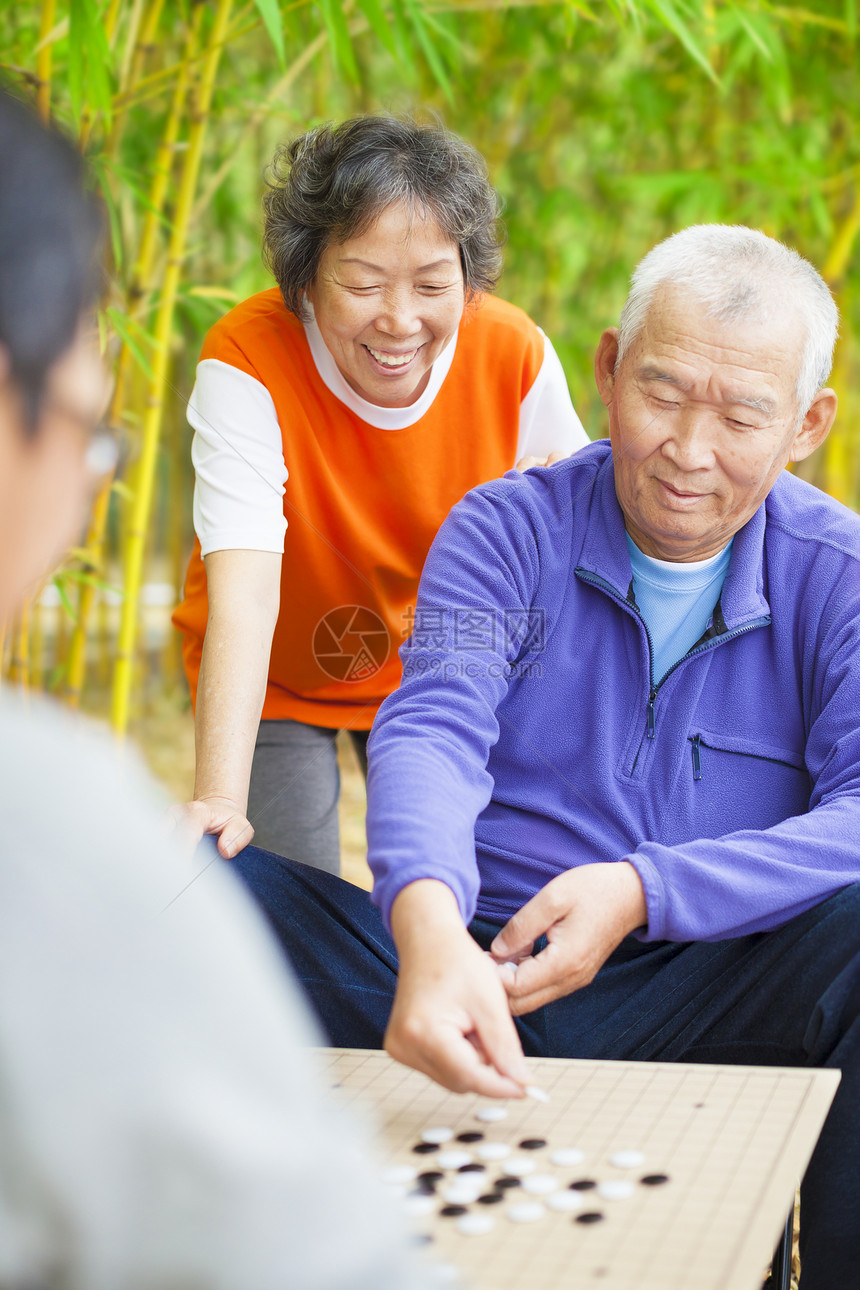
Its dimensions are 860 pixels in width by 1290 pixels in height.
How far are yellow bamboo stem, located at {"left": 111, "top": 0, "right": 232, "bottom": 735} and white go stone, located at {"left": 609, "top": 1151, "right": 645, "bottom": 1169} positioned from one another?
125cm

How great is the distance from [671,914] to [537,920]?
0.34 feet

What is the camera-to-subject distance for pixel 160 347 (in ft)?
5.81

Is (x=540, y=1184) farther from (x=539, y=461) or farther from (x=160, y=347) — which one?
(x=160, y=347)

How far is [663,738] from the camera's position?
1148 millimetres

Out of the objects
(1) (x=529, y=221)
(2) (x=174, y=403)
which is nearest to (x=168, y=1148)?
(2) (x=174, y=403)

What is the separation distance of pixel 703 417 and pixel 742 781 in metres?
0.34

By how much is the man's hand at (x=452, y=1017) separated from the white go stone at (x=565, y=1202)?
80 mm

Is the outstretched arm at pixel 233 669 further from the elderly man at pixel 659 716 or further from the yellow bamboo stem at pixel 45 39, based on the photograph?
the yellow bamboo stem at pixel 45 39

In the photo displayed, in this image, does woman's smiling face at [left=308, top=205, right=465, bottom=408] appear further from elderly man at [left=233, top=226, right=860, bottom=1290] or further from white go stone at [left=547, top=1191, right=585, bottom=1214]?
white go stone at [left=547, top=1191, right=585, bottom=1214]

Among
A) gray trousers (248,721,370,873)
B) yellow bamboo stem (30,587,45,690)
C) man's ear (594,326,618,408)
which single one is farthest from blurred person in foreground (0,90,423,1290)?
yellow bamboo stem (30,587,45,690)

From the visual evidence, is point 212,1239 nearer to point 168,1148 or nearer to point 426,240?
point 168,1148

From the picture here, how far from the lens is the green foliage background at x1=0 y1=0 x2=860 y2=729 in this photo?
6.82ft

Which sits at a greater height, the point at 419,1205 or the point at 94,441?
the point at 94,441

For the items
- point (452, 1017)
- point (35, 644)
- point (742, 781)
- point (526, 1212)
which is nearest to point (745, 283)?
point (742, 781)
